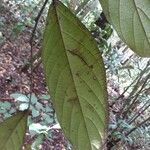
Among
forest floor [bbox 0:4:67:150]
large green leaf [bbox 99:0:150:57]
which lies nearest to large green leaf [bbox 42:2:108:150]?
large green leaf [bbox 99:0:150:57]

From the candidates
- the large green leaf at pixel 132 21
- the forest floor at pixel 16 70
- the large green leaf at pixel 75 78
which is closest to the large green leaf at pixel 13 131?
the large green leaf at pixel 75 78

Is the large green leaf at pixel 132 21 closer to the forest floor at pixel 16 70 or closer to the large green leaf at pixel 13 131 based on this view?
the large green leaf at pixel 13 131

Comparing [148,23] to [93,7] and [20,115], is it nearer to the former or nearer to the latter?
[20,115]

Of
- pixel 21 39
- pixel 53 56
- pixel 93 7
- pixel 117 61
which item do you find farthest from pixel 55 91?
pixel 93 7

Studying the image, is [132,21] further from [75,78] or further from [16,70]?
[16,70]

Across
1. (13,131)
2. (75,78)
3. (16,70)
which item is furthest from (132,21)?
(16,70)

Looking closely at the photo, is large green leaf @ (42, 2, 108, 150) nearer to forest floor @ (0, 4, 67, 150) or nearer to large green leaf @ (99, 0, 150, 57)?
large green leaf @ (99, 0, 150, 57)

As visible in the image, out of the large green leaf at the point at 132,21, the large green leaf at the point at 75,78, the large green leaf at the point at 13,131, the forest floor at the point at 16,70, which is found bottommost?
the forest floor at the point at 16,70
